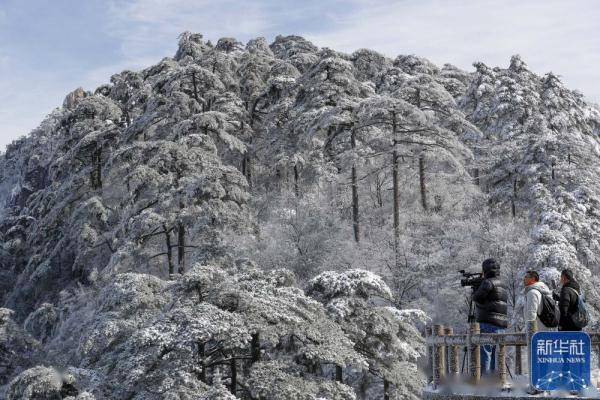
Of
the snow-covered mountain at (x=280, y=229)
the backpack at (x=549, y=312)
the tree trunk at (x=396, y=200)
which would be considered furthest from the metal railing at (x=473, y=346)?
the tree trunk at (x=396, y=200)

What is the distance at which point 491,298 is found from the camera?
1174 cm

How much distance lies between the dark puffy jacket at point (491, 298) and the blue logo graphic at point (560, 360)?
1549mm

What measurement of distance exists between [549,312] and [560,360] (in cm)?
90

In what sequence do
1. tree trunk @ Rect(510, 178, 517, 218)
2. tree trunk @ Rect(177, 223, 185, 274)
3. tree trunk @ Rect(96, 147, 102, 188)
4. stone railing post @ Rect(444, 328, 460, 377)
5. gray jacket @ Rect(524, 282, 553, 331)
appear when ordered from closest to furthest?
gray jacket @ Rect(524, 282, 553, 331) → stone railing post @ Rect(444, 328, 460, 377) → tree trunk @ Rect(177, 223, 185, 274) → tree trunk @ Rect(510, 178, 517, 218) → tree trunk @ Rect(96, 147, 102, 188)

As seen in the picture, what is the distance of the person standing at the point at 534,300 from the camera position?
1063 cm

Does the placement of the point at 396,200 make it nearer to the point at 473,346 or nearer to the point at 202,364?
the point at 202,364

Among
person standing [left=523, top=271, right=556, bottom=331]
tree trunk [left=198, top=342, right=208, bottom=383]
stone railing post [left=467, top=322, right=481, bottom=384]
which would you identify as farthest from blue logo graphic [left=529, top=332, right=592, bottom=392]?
tree trunk [left=198, top=342, right=208, bottom=383]

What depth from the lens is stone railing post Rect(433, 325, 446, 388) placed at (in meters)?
11.9

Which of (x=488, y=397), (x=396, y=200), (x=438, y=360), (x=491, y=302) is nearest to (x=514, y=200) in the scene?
(x=396, y=200)

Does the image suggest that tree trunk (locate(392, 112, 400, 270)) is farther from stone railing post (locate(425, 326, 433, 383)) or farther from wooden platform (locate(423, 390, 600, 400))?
wooden platform (locate(423, 390, 600, 400))

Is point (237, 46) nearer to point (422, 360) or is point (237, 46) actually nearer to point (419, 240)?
point (419, 240)

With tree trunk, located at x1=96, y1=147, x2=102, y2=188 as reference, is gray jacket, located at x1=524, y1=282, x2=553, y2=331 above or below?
below

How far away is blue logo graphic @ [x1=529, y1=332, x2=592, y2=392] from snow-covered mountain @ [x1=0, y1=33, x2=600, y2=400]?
35.9ft

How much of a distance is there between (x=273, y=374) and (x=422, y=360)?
753cm
